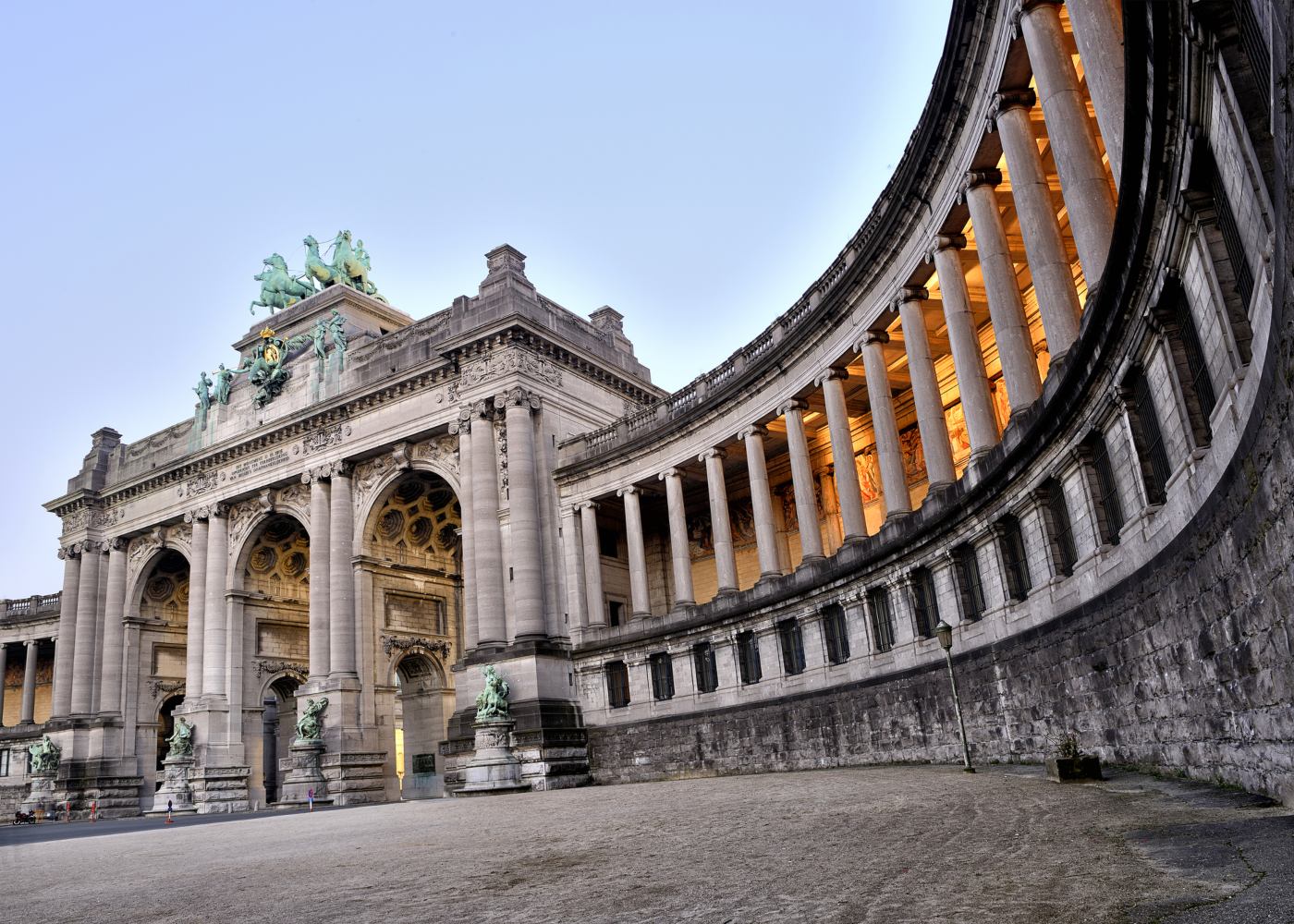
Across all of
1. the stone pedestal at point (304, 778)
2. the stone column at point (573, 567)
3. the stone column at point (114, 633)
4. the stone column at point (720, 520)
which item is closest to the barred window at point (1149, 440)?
the stone column at point (720, 520)

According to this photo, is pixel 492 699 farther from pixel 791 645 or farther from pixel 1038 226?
pixel 1038 226

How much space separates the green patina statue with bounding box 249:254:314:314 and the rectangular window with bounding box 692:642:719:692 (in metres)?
35.0

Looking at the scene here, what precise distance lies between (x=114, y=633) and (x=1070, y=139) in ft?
184

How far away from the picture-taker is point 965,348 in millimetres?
23891

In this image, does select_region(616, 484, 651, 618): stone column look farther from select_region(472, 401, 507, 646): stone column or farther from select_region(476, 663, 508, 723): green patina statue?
select_region(476, 663, 508, 723): green patina statue

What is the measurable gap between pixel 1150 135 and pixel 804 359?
928 inches

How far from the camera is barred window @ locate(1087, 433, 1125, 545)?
1527 cm

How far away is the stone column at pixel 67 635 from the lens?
5609cm

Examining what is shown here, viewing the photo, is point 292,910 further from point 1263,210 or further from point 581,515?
point 581,515

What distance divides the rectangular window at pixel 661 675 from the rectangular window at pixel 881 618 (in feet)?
35.5

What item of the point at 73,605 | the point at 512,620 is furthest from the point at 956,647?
the point at 73,605

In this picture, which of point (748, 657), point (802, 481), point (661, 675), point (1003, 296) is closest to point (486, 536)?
point (661, 675)

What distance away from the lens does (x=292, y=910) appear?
→ 7836 mm

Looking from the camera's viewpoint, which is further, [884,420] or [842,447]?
[842,447]
